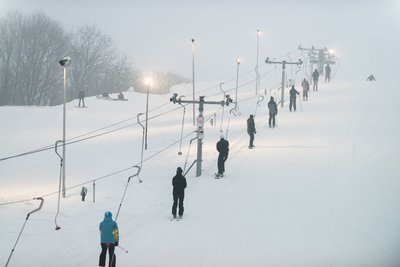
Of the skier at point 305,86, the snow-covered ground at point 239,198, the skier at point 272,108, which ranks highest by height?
the skier at point 305,86

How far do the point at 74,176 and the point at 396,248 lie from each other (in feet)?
54.1

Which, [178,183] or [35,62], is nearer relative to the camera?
[178,183]

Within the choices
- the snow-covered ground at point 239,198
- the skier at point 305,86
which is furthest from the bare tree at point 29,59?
the skier at point 305,86

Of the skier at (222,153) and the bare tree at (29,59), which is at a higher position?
the bare tree at (29,59)

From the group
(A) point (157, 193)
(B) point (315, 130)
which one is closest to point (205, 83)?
(B) point (315, 130)

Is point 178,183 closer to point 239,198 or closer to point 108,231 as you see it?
point 239,198

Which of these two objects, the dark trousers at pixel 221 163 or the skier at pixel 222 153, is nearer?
the skier at pixel 222 153

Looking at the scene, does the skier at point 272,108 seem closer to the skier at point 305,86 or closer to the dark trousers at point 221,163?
the dark trousers at point 221,163

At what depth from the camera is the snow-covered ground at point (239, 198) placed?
11.8m

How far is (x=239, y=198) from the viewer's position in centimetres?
1547

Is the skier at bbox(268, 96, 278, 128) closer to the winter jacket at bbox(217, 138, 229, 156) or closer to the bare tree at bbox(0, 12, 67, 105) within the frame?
the winter jacket at bbox(217, 138, 229, 156)

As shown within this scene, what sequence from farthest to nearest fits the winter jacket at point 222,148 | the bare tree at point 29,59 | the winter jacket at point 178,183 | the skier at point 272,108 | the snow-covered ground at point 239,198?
the bare tree at point 29,59, the skier at point 272,108, the winter jacket at point 222,148, the winter jacket at point 178,183, the snow-covered ground at point 239,198

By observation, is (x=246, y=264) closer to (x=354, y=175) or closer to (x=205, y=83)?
(x=354, y=175)

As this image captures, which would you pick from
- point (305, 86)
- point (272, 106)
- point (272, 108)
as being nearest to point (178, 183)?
point (272, 106)
